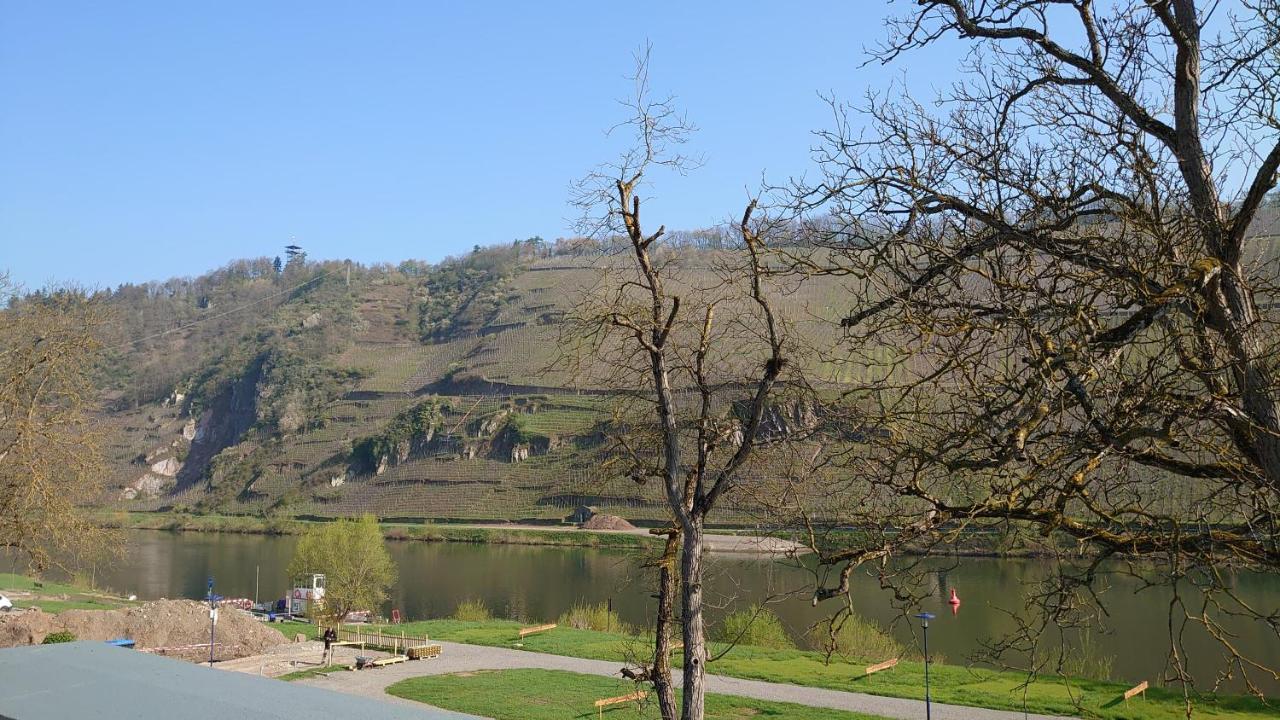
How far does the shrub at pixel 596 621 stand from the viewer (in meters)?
30.1

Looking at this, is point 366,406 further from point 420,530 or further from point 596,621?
point 596,621

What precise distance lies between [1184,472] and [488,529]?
69990 millimetres

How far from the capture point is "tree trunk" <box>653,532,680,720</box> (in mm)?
8031

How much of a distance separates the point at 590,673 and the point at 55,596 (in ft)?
81.3

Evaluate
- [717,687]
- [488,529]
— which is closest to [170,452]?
[488,529]

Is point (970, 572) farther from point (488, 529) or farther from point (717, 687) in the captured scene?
point (488, 529)

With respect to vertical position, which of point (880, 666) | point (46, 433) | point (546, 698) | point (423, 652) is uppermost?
point (46, 433)

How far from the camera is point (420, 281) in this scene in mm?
190250

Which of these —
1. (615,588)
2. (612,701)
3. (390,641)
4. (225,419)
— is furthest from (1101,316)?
(225,419)

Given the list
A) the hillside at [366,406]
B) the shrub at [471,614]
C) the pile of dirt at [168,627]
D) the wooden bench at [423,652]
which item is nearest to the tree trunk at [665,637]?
the wooden bench at [423,652]

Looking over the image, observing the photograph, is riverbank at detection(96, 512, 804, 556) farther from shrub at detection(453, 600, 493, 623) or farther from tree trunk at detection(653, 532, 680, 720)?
tree trunk at detection(653, 532, 680, 720)

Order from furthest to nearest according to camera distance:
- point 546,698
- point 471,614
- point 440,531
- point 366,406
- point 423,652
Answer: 1. point 366,406
2. point 440,531
3. point 471,614
4. point 423,652
5. point 546,698

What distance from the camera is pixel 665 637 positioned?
821cm

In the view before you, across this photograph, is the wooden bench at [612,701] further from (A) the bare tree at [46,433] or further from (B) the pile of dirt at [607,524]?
(B) the pile of dirt at [607,524]
